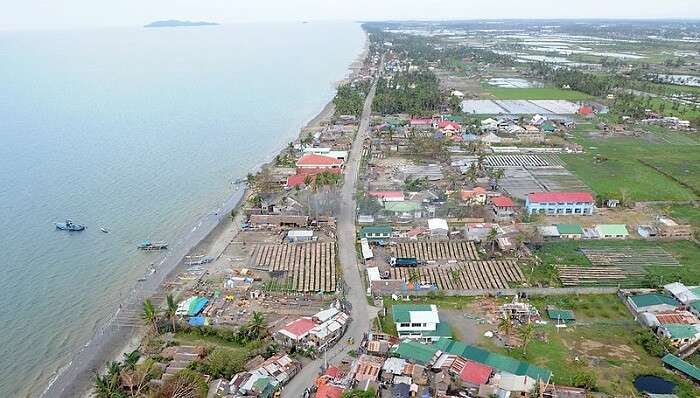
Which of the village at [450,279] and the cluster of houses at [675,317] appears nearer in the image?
the village at [450,279]

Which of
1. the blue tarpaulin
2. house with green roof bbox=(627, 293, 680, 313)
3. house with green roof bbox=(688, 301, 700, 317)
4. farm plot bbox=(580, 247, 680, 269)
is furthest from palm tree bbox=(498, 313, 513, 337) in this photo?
the blue tarpaulin

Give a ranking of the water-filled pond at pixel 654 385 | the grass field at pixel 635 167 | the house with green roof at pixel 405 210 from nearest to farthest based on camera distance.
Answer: the water-filled pond at pixel 654 385
the house with green roof at pixel 405 210
the grass field at pixel 635 167

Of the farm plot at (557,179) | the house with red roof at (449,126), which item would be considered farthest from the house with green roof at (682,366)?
the house with red roof at (449,126)

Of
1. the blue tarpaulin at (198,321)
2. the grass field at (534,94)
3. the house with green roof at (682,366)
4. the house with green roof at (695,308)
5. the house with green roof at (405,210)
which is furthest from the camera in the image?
the grass field at (534,94)

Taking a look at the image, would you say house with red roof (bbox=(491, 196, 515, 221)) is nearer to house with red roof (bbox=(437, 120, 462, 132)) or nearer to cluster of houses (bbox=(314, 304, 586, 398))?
cluster of houses (bbox=(314, 304, 586, 398))

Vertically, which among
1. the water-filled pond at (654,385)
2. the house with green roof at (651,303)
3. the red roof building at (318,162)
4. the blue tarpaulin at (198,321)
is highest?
the red roof building at (318,162)

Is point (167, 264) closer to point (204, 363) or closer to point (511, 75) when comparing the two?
point (204, 363)

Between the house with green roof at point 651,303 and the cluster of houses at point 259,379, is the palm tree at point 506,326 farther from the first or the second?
the cluster of houses at point 259,379
